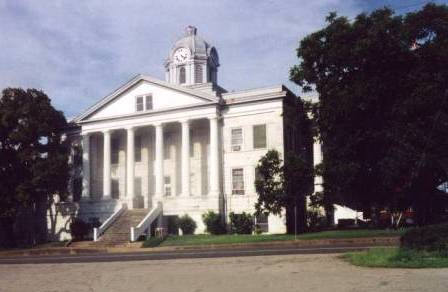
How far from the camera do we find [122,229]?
138 ft

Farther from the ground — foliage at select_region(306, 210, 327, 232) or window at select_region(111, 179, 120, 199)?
window at select_region(111, 179, 120, 199)

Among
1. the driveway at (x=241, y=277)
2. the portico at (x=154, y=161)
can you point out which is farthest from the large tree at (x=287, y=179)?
the driveway at (x=241, y=277)

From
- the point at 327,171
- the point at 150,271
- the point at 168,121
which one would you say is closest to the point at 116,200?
the point at 168,121

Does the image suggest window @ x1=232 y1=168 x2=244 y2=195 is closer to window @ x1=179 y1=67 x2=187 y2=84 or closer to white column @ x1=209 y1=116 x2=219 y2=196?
white column @ x1=209 y1=116 x2=219 y2=196

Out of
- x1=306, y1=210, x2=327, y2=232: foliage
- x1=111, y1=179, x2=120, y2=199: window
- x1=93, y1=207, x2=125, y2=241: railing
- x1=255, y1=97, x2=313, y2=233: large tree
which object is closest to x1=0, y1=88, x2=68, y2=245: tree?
x1=111, y1=179, x2=120, y2=199: window

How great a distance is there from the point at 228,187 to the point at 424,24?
1980 cm

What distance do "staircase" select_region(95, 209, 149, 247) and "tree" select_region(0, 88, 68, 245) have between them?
6.74 m

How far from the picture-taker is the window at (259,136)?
43219 millimetres

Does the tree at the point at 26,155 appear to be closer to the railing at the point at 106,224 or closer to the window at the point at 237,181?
the railing at the point at 106,224

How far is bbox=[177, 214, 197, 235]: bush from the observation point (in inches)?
1705

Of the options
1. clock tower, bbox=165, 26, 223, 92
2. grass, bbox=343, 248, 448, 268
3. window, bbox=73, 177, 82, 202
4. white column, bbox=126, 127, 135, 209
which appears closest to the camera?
grass, bbox=343, 248, 448, 268

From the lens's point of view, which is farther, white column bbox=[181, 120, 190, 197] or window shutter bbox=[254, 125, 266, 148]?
white column bbox=[181, 120, 190, 197]

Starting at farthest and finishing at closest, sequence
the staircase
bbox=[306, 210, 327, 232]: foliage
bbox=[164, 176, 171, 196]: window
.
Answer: bbox=[164, 176, 171, 196]: window, bbox=[306, 210, 327, 232]: foliage, the staircase

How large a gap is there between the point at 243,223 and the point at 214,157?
595 cm
